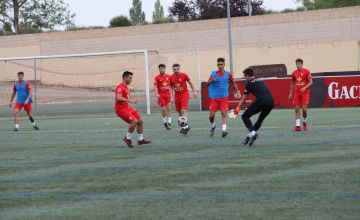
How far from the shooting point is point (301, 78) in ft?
71.0

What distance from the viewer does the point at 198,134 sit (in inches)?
808

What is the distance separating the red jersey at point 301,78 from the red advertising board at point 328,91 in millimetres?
9805

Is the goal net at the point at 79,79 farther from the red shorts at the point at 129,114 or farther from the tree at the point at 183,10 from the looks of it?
the red shorts at the point at 129,114

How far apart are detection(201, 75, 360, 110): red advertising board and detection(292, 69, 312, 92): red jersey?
386 inches

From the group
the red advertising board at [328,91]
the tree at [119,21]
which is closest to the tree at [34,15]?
the tree at [119,21]

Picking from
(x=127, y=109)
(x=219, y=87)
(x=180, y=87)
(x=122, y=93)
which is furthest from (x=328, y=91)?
(x=122, y=93)

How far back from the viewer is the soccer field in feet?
28.8

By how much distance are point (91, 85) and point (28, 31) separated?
2285cm

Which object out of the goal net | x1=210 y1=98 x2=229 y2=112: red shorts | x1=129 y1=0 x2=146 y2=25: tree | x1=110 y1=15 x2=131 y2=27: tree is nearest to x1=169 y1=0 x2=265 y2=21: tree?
x1=110 y1=15 x2=131 y2=27: tree

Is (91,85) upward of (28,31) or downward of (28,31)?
downward

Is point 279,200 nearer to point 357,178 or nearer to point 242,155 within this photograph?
point 357,178

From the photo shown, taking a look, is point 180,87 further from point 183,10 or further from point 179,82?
point 183,10

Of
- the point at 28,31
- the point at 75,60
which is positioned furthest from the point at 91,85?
the point at 28,31

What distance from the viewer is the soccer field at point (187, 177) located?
28.8 ft
